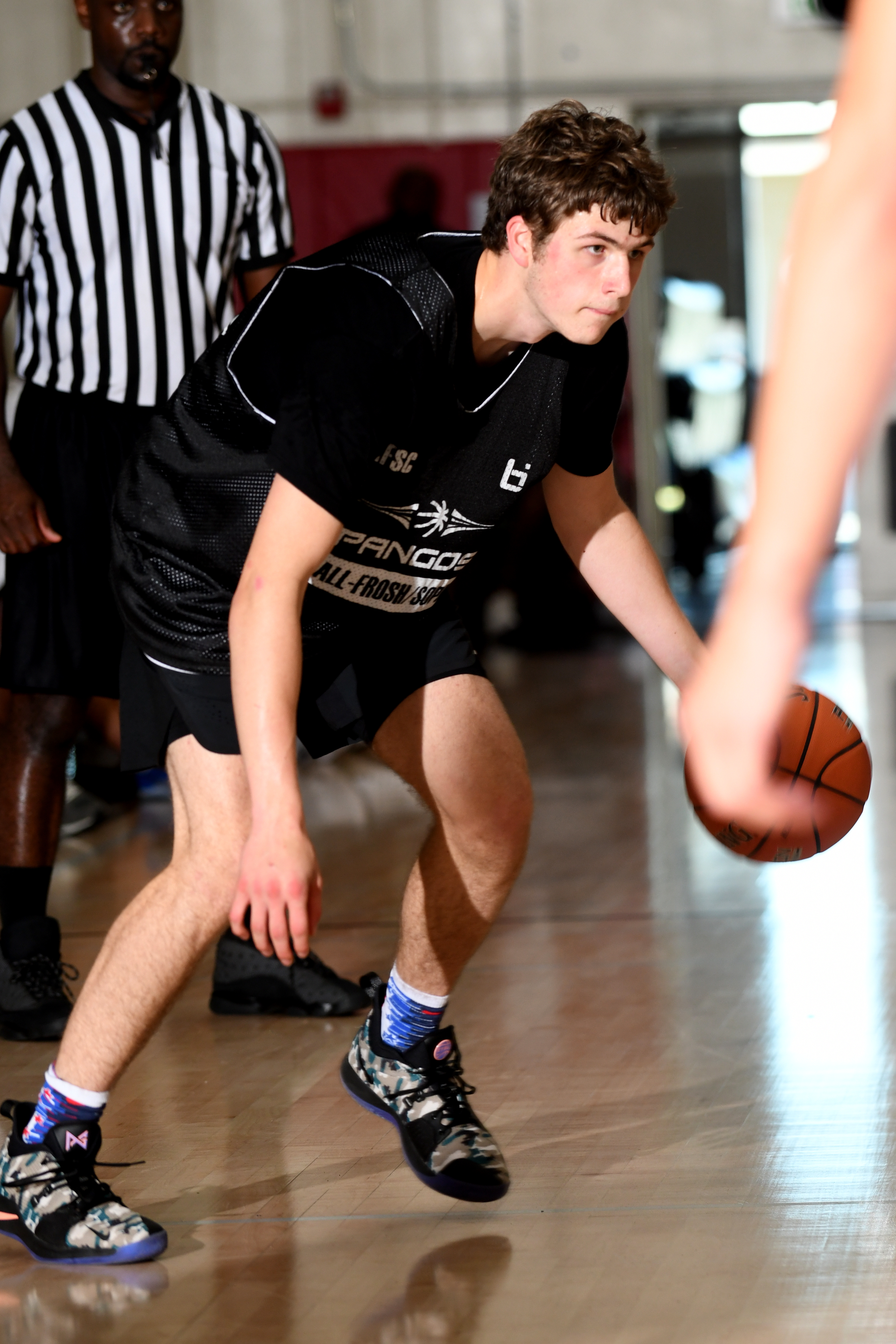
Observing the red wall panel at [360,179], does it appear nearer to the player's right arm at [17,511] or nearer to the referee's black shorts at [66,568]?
the referee's black shorts at [66,568]

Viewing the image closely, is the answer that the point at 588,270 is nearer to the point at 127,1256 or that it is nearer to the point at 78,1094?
the point at 78,1094

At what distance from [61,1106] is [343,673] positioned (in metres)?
0.63

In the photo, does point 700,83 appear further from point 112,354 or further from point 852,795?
point 852,795

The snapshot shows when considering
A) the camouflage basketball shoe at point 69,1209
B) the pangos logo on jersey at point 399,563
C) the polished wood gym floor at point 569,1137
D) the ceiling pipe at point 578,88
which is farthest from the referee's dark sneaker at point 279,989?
the ceiling pipe at point 578,88

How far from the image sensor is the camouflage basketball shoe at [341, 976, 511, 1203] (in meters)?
1.96

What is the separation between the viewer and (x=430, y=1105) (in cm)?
204

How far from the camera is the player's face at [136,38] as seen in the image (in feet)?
9.03

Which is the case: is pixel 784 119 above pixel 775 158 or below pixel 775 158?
above

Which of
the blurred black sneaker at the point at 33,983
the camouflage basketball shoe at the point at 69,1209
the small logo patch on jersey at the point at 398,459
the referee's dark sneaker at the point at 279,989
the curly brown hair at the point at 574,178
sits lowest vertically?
the referee's dark sneaker at the point at 279,989

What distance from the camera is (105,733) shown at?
4945 millimetres

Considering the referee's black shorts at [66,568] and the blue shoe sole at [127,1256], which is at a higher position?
the referee's black shorts at [66,568]

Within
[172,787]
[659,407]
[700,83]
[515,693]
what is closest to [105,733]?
[515,693]

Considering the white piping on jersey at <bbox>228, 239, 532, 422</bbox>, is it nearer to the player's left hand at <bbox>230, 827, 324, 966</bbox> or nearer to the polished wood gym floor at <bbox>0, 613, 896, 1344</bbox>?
the player's left hand at <bbox>230, 827, 324, 966</bbox>

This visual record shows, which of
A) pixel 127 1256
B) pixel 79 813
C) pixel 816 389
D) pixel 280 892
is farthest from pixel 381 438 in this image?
pixel 79 813
